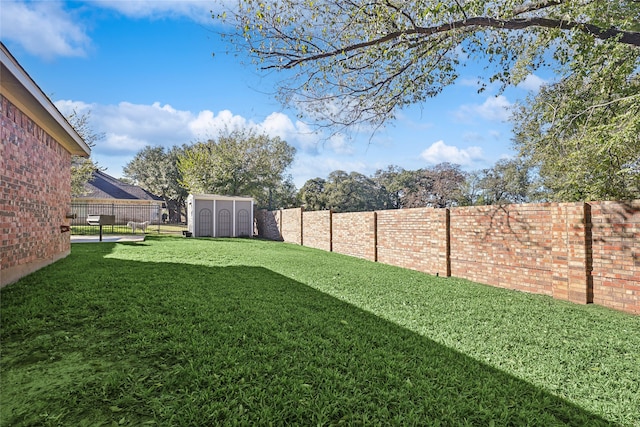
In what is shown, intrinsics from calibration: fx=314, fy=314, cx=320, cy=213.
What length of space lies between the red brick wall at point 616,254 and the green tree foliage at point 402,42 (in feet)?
9.63

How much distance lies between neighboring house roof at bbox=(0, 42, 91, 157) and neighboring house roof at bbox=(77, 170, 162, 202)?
24584 mm

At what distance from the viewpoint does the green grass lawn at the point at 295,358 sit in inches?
82.3

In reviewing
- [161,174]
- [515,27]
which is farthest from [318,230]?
[161,174]

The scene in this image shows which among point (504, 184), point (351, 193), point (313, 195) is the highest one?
point (504, 184)

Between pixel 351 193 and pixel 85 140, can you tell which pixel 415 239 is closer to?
pixel 85 140

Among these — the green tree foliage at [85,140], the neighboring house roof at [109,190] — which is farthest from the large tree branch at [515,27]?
the neighboring house roof at [109,190]

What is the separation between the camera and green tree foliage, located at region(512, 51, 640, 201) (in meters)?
5.95

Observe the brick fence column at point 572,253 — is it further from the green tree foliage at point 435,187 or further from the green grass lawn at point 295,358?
the green tree foliage at point 435,187

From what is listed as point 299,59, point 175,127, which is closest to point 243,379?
point 299,59

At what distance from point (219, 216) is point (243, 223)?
159 cm

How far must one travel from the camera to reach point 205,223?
18328mm

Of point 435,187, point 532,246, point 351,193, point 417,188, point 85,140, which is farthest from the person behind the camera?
point 417,188

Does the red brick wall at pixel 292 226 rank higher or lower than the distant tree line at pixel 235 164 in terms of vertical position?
lower

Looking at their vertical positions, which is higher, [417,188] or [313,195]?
[417,188]
